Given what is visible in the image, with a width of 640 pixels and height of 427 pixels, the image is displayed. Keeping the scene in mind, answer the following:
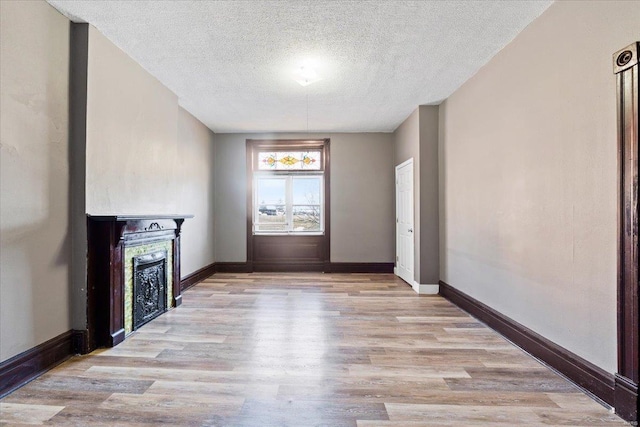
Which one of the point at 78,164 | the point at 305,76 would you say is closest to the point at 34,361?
the point at 78,164

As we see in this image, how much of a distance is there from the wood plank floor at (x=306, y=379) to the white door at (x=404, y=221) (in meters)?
1.77

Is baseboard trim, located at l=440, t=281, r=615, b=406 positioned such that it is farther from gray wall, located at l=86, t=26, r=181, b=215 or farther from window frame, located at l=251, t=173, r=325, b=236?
gray wall, located at l=86, t=26, r=181, b=215

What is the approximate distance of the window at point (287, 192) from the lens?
21.4 ft

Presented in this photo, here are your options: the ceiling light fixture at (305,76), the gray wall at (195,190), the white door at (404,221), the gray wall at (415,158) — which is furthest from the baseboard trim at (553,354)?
the gray wall at (195,190)

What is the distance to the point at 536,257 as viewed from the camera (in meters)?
2.63

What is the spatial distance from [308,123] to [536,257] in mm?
4117

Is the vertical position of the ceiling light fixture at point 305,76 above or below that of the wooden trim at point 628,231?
above

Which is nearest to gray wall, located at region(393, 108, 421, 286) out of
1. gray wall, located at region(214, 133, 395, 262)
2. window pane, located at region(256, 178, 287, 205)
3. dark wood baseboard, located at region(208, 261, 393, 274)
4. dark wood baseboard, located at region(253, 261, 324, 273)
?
gray wall, located at region(214, 133, 395, 262)

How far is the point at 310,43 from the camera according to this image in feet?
9.85

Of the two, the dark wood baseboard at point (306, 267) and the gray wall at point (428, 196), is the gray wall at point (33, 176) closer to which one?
the dark wood baseboard at point (306, 267)

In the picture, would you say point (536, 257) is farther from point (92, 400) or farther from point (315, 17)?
point (92, 400)

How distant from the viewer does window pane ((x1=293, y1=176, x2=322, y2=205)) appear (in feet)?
21.5

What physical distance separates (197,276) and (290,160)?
2756 mm

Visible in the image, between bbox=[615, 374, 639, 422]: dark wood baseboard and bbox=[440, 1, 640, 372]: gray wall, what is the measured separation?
109 mm
